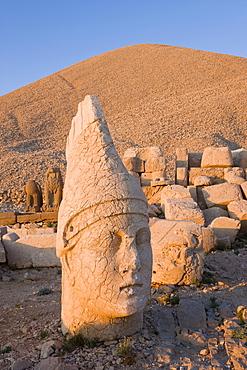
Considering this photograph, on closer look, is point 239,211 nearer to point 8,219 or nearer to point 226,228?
point 226,228

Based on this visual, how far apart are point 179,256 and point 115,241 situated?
2.42 meters

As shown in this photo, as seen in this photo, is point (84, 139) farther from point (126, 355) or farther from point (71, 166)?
point (126, 355)

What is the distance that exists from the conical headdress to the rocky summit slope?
15.1 m

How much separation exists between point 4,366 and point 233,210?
7151mm

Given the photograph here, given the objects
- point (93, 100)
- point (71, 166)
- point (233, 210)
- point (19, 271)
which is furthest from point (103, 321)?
point (233, 210)

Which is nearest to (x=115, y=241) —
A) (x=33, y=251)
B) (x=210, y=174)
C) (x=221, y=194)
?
(x=33, y=251)

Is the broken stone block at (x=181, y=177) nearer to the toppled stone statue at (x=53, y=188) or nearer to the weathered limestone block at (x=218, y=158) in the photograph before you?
the weathered limestone block at (x=218, y=158)

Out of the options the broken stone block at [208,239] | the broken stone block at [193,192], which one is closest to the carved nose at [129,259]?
the broken stone block at [208,239]

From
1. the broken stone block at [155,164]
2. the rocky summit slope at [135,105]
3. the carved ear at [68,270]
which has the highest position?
the rocky summit slope at [135,105]

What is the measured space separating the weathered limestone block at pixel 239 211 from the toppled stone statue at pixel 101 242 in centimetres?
603

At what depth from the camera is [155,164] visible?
11852 millimetres

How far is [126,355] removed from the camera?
3148 millimetres

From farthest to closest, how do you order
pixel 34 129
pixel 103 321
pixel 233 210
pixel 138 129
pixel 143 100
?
pixel 143 100 → pixel 34 129 → pixel 138 129 → pixel 233 210 → pixel 103 321

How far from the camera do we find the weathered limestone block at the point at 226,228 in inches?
317
